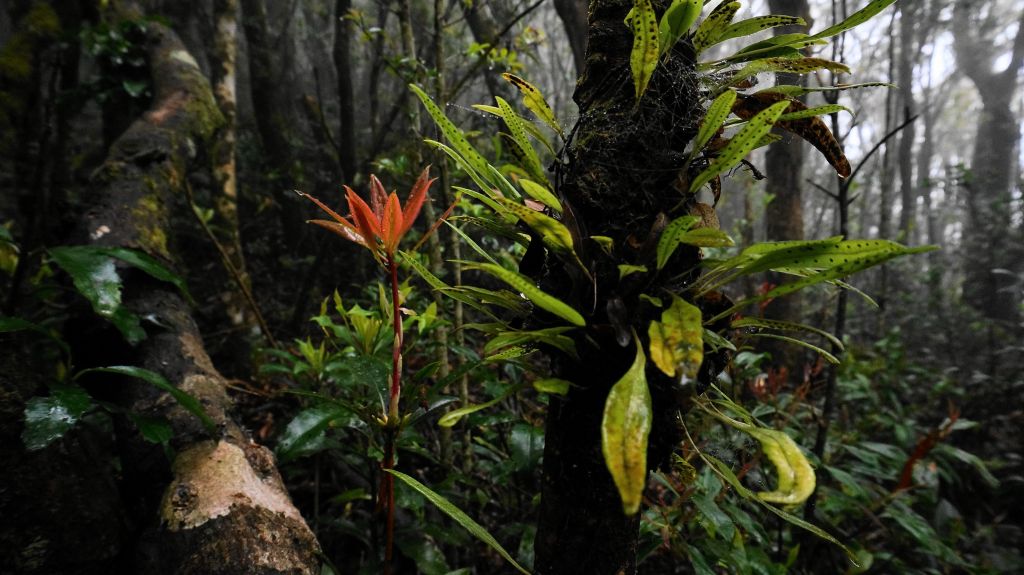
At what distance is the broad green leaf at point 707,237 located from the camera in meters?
0.66

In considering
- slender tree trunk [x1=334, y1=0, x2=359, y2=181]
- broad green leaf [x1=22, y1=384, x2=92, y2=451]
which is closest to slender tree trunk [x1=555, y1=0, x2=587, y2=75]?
slender tree trunk [x1=334, y1=0, x2=359, y2=181]

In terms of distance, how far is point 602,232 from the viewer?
0.78 metres

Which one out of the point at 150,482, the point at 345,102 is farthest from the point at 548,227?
the point at 345,102

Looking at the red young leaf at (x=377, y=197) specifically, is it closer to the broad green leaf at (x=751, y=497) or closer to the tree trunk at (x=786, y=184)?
the broad green leaf at (x=751, y=497)

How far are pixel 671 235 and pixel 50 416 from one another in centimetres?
122

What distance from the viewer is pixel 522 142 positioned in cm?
82

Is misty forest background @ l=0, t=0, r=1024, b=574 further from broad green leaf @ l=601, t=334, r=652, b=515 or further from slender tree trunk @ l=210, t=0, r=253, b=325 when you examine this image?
broad green leaf @ l=601, t=334, r=652, b=515

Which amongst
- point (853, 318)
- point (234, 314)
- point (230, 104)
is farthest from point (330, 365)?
point (853, 318)

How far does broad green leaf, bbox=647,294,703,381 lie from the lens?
57cm

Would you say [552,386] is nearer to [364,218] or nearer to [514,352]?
[514,352]

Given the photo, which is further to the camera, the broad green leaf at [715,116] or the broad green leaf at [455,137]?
the broad green leaf at [455,137]

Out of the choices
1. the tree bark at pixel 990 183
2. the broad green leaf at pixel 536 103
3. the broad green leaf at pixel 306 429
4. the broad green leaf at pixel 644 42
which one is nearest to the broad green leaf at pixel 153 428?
the broad green leaf at pixel 306 429

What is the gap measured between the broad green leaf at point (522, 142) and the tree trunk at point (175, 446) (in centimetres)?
91

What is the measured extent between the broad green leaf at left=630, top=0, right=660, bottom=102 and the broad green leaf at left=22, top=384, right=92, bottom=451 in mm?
1242
